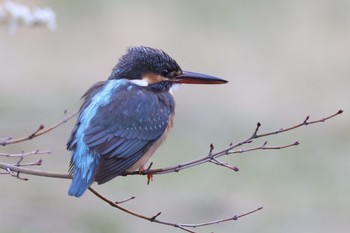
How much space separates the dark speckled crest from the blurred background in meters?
3.00

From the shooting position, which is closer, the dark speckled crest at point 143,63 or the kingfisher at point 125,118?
the kingfisher at point 125,118

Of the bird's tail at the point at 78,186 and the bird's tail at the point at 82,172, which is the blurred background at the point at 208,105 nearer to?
the bird's tail at the point at 82,172

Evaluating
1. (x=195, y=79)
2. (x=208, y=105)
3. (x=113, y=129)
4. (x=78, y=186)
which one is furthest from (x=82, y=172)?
(x=208, y=105)

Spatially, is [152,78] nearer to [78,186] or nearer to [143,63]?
[143,63]

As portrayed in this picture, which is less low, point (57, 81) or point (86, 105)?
point (86, 105)

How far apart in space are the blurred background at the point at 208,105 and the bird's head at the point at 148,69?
2990 millimetres

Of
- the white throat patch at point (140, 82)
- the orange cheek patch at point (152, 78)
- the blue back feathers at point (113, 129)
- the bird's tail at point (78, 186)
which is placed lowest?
the bird's tail at point (78, 186)

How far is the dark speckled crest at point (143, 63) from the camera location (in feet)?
13.5

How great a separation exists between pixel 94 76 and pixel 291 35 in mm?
3404

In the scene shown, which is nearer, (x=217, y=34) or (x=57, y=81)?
(x=57, y=81)

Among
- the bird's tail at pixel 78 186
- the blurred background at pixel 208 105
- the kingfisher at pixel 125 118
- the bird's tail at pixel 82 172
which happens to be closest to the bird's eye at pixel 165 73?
the kingfisher at pixel 125 118

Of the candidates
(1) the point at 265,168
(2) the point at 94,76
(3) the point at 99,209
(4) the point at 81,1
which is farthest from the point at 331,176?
(4) the point at 81,1

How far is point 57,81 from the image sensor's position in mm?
11070

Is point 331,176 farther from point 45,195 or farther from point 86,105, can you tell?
point 86,105
